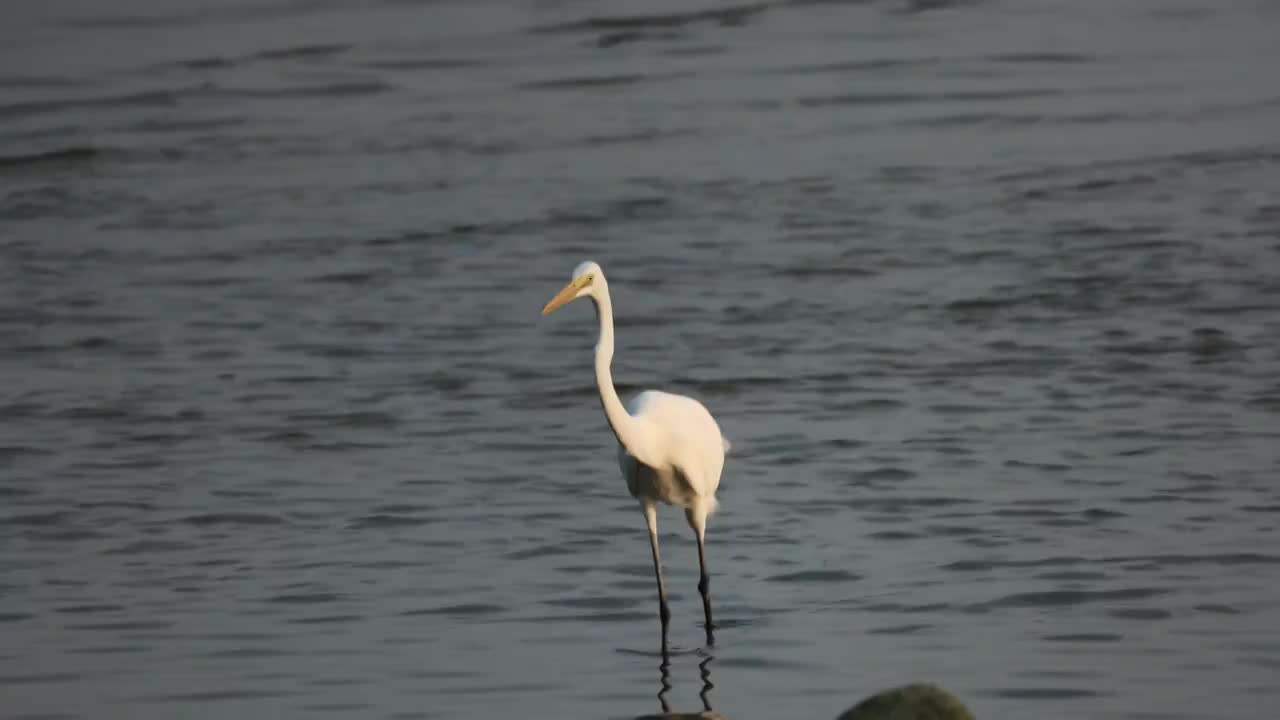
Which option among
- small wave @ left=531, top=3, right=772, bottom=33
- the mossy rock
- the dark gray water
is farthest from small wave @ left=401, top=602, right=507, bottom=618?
small wave @ left=531, top=3, right=772, bottom=33

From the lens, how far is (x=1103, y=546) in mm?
9828

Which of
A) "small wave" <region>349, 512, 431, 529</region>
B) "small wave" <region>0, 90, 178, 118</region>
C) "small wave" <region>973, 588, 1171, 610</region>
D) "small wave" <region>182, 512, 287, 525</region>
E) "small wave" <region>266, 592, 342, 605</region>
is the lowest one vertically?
"small wave" <region>973, 588, 1171, 610</region>

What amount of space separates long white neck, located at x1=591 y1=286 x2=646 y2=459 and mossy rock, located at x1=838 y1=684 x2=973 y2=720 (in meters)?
2.19

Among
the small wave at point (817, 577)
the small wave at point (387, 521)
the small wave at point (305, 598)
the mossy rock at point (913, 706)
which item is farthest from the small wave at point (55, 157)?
the mossy rock at point (913, 706)

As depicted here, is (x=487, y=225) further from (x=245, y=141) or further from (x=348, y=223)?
(x=245, y=141)

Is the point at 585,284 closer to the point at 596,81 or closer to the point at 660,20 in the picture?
the point at 596,81

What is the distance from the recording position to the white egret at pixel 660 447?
8.73 meters

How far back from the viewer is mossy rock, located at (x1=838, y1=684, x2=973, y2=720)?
6.57 metres

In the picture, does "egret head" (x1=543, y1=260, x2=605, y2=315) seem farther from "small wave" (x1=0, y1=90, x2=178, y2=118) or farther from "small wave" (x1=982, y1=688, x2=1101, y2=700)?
"small wave" (x1=0, y1=90, x2=178, y2=118)

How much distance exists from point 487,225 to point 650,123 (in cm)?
463

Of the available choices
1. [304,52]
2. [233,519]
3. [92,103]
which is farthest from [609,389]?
[304,52]

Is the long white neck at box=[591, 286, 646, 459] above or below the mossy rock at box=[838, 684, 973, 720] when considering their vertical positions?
above

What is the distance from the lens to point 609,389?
8.64m

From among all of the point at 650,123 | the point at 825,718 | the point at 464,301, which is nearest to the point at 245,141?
the point at 650,123
